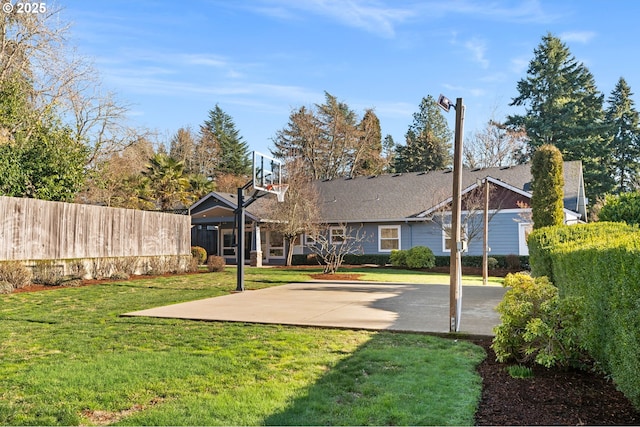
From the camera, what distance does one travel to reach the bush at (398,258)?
22.5m

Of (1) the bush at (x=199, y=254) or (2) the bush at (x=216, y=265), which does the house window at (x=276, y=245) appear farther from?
(2) the bush at (x=216, y=265)

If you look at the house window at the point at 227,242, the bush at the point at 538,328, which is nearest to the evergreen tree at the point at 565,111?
the house window at the point at 227,242

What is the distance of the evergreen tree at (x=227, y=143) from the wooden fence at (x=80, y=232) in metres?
28.9

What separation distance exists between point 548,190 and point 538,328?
8.80 m

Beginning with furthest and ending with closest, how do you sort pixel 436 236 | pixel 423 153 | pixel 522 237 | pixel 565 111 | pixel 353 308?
pixel 423 153, pixel 565 111, pixel 436 236, pixel 522 237, pixel 353 308

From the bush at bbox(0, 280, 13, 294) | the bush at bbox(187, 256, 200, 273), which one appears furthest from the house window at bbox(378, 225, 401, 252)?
the bush at bbox(0, 280, 13, 294)

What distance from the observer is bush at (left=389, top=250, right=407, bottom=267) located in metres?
22.5

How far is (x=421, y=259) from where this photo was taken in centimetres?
2147

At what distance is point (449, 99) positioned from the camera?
23.3ft

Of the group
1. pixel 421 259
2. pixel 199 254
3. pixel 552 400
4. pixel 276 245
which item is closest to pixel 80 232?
pixel 199 254

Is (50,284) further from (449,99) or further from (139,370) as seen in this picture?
(449,99)

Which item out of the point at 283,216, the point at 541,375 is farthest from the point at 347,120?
the point at 541,375

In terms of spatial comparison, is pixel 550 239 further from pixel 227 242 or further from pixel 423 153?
pixel 423 153

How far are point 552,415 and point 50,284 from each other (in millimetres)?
14295
